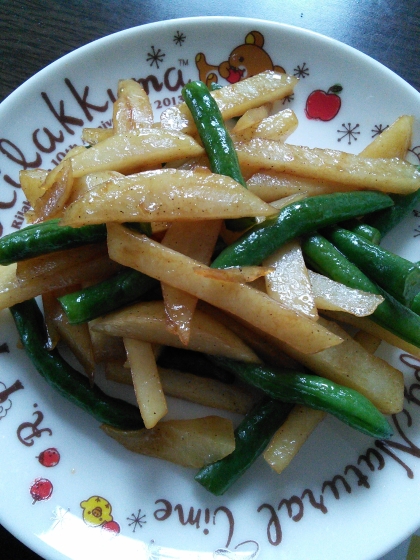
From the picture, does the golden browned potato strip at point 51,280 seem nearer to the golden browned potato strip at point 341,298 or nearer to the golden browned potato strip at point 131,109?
the golden browned potato strip at point 131,109

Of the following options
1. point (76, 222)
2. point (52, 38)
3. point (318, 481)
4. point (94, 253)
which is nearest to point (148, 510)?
point (318, 481)

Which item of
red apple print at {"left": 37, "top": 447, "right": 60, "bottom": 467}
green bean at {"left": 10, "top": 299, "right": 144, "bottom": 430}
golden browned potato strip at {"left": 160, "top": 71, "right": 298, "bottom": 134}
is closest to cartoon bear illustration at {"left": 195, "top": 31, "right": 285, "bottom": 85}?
golden browned potato strip at {"left": 160, "top": 71, "right": 298, "bottom": 134}

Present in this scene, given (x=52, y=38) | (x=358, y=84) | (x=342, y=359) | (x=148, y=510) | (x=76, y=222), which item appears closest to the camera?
(x=76, y=222)

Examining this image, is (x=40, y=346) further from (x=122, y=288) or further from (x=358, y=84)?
(x=358, y=84)

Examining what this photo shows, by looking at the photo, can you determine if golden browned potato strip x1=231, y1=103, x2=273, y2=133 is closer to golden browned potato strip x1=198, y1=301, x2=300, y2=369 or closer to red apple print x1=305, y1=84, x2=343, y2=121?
red apple print x1=305, y1=84, x2=343, y2=121

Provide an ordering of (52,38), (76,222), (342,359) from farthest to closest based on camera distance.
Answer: (52,38)
(342,359)
(76,222)

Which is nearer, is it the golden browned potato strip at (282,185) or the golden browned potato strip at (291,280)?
→ the golden browned potato strip at (291,280)

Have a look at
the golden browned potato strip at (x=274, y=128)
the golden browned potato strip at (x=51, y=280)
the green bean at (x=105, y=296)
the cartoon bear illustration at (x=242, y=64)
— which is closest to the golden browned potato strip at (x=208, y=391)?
the green bean at (x=105, y=296)
